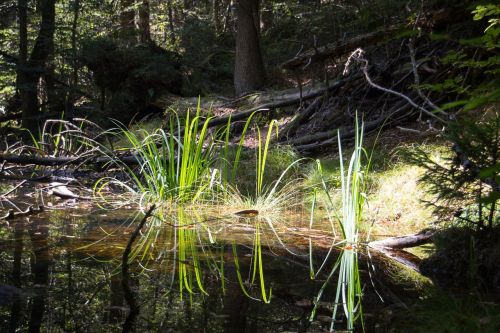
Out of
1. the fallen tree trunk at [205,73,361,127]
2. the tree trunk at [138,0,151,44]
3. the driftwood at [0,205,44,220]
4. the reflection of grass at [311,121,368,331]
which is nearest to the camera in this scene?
the reflection of grass at [311,121,368,331]

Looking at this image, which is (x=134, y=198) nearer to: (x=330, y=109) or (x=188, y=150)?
(x=188, y=150)

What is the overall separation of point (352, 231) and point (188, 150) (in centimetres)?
173

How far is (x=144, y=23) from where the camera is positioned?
15.1m

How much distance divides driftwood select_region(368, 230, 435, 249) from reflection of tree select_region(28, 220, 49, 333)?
1.98 metres

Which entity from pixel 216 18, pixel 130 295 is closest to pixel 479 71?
pixel 130 295

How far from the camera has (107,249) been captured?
324 centimetres

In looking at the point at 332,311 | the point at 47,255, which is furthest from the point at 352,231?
the point at 47,255

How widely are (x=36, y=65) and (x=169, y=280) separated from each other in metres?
11.1

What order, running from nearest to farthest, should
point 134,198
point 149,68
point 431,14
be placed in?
point 134,198, point 431,14, point 149,68

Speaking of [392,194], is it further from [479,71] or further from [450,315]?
[450,315]

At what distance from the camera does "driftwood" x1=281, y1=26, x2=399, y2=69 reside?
7.13 meters

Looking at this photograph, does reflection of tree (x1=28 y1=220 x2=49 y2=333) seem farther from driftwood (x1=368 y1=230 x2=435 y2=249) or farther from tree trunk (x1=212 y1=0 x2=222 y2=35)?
tree trunk (x1=212 y1=0 x2=222 y2=35)

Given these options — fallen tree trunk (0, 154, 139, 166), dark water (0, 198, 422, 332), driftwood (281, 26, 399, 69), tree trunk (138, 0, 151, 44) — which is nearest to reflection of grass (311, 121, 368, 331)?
dark water (0, 198, 422, 332)

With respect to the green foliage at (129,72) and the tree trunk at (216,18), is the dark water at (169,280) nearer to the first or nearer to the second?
the green foliage at (129,72)
